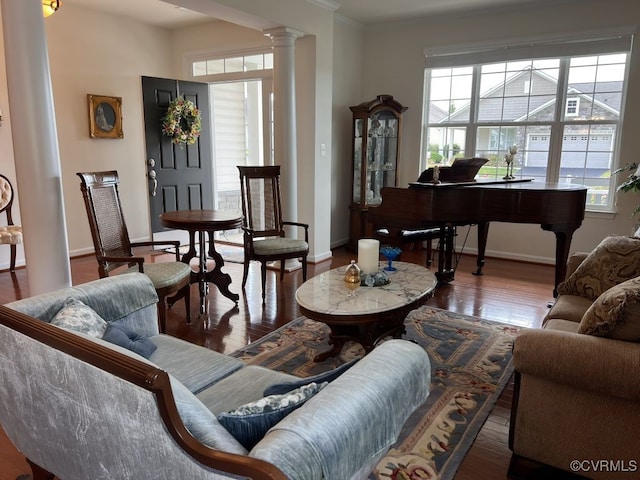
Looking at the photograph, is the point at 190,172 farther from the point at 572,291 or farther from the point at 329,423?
the point at 329,423

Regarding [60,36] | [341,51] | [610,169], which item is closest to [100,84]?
[60,36]

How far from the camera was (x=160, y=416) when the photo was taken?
91cm

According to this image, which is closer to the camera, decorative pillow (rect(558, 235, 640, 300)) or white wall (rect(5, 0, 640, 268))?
decorative pillow (rect(558, 235, 640, 300))

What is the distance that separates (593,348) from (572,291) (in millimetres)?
1232

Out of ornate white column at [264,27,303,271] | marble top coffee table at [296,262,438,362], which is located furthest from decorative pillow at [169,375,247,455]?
ornate white column at [264,27,303,271]

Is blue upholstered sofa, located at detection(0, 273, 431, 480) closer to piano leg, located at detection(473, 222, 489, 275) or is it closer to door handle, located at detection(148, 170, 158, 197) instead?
piano leg, located at detection(473, 222, 489, 275)

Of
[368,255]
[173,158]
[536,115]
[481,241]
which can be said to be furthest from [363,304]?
[173,158]

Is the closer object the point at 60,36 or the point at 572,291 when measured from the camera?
the point at 572,291

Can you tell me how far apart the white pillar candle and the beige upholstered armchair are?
3.91 ft

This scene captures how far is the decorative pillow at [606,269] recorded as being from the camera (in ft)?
8.13

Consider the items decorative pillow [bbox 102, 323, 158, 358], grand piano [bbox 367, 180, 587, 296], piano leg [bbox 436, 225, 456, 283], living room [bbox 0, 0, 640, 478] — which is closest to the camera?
decorative pillow [bbox 102, 323, 158, 358]

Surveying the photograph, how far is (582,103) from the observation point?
4.87 m

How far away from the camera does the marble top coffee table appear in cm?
238

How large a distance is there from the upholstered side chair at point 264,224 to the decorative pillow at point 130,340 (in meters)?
1.85
